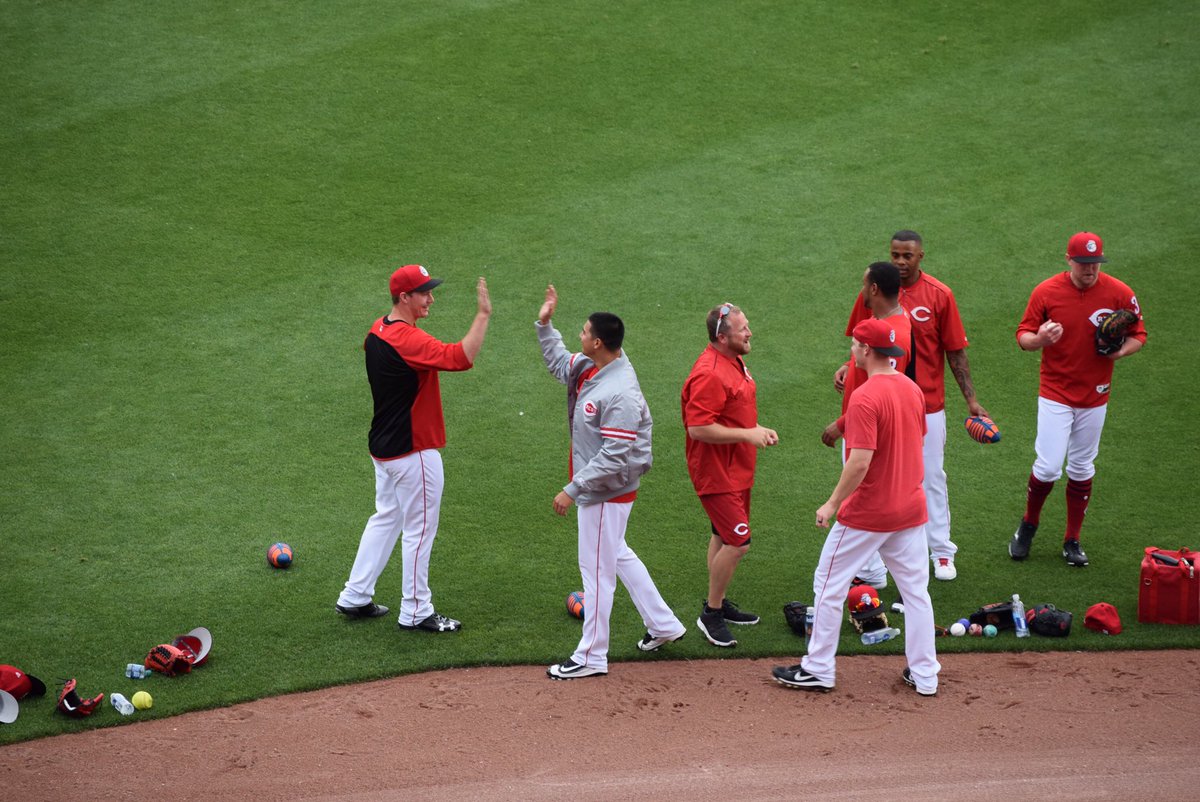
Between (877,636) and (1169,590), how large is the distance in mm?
1664

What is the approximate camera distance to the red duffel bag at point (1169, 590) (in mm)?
6871

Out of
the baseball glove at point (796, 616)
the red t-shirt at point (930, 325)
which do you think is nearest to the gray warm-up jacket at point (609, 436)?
the baseball glove at point (796, 616)

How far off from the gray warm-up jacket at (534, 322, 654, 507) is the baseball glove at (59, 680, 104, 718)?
2.59 m

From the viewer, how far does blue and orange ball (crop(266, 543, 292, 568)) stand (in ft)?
25.0

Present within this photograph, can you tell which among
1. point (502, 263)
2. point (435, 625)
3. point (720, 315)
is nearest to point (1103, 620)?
point (720, 315)

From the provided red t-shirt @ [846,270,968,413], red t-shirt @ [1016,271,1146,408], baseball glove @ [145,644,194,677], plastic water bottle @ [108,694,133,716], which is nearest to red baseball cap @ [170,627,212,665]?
baseball glove @ [145,644,194,677]

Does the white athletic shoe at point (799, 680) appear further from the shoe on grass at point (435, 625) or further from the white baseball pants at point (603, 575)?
the shoe on grass at point (435, 625)

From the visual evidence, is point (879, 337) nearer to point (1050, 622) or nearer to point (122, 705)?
point (1050, 622)

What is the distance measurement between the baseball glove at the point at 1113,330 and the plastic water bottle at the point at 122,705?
19.4ft

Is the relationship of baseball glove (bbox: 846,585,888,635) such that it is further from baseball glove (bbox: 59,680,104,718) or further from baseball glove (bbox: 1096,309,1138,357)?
baseball glove (bbox: 59,680,104,718)

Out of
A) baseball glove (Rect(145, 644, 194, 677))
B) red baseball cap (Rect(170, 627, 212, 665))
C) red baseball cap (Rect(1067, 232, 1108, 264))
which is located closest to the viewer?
baseball glove (Rect(145, 644, 194, 677))

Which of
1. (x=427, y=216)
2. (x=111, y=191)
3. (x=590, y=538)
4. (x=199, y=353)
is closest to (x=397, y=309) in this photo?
(x=590, y=538)

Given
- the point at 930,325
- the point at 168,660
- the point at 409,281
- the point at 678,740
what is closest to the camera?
the point at 678,740

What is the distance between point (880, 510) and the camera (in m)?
6.04
